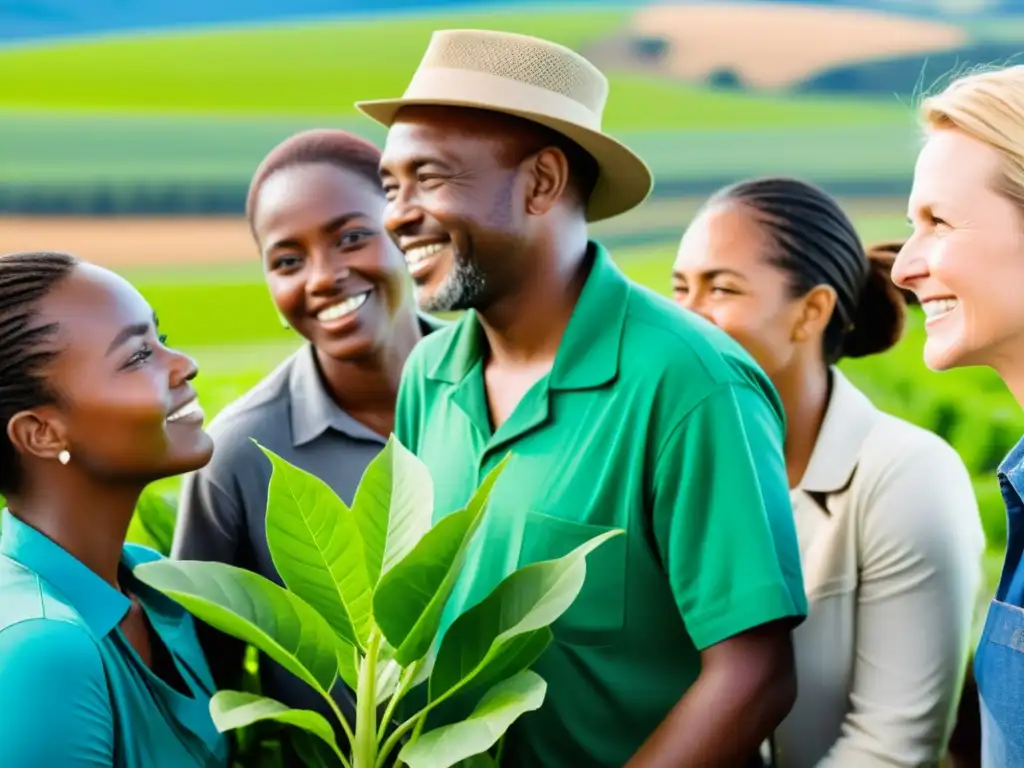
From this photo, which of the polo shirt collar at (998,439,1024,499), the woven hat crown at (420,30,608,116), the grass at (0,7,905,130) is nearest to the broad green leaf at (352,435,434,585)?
the woven hat crown at (420,30,608,116)

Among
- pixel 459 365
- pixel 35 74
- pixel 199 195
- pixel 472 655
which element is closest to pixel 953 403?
pixel 459 365

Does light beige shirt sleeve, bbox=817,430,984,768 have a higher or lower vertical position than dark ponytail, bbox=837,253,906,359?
lower

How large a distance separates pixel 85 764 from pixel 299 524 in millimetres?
361

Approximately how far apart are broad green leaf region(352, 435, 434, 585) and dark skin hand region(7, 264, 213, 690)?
32 cm

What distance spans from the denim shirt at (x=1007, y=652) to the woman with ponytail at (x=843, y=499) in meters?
0.45

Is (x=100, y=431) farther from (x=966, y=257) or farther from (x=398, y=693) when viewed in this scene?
(x=966, y=257)

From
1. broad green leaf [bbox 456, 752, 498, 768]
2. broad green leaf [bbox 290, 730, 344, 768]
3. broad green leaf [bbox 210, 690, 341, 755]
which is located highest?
broad green leaf [bbox 210, 690, 341, 755]

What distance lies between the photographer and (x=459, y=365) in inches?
81.0

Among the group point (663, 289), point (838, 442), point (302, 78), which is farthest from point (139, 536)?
point (302, 78)

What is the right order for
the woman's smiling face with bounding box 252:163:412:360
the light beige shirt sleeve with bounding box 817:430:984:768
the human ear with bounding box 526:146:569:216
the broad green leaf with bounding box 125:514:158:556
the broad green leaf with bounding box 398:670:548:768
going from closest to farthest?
the broad green leaf with bounding box 398:670:548:768, the human ear with bounding box 526:146:569:216, the light beige shirt sleeve with bounding box 817:430:984:768, the woman's smiling face with bounding box 252:163:412:360, the broad green leaf with bounding box 125:514:158:556

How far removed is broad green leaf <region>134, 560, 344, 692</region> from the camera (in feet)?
5.17

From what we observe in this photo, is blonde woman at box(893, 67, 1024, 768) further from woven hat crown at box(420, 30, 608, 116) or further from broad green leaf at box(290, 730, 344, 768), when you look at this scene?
broad green leaf at box(290, 730, 344, 768)

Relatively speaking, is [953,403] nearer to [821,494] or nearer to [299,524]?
[821,494]

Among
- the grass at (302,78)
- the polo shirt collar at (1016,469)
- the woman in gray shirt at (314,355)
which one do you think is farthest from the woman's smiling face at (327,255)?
the grass at (302,78)
